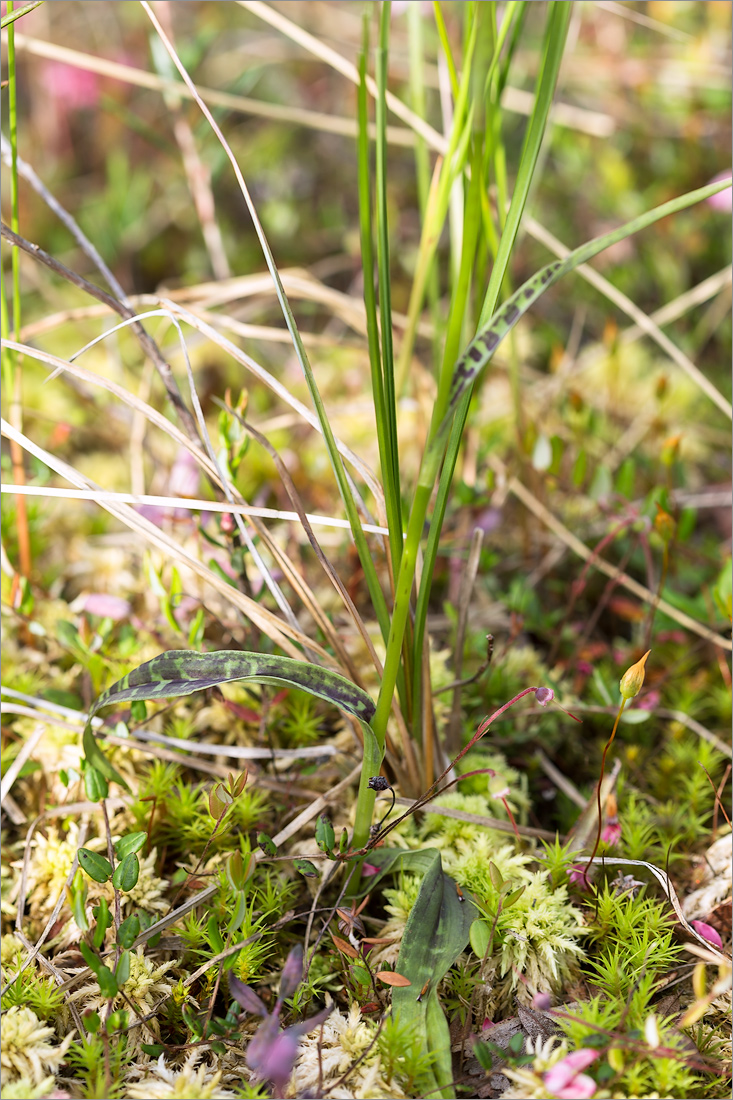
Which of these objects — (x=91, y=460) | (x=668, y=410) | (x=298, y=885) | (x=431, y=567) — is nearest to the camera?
(x=431, y=567)

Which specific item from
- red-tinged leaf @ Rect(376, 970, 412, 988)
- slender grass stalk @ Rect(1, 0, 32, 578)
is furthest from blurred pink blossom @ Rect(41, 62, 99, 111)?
red-tinged leaf @ Rect(376, 970, 412, 988)

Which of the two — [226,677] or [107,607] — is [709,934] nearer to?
[226,677]

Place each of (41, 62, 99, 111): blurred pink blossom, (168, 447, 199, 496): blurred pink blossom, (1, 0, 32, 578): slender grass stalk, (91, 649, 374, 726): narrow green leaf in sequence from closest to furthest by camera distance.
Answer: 1. (91, 649, 374, 726): narrow green leaf
2. (1, 0, 32, 578): slender grass stalk
3. (168, 447, 199, 496): blurred pink blossom
4. (41, 62, 99, 111): blurred pink blossom

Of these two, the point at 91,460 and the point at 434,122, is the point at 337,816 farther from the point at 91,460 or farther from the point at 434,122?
the point at 434,122

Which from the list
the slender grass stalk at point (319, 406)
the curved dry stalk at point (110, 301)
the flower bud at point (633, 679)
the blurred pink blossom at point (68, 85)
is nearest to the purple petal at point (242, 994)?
the slender grass stalk at point (319, 406)

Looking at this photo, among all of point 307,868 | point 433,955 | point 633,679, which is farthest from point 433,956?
point 633,679

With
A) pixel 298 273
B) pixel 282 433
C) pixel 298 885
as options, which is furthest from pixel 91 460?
pixel 298 885

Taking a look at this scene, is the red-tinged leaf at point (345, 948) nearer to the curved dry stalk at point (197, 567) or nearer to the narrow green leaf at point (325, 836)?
the narrow green leaf at point (325, 836)

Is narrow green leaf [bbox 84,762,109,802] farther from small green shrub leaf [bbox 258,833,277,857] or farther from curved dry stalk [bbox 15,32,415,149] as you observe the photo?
curved dry stalk [bbox 15,32,415,149]
